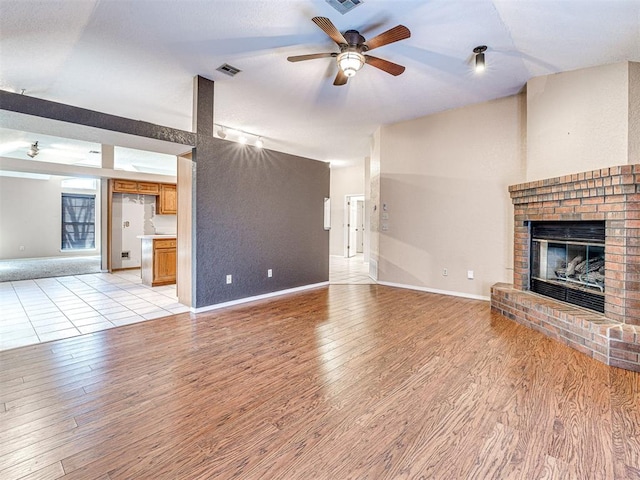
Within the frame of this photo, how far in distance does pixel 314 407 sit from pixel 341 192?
867 cm

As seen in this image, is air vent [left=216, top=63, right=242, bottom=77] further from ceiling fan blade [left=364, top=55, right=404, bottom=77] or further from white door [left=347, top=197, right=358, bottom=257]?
white door [left=347, top=197, right=358, bottom=257]

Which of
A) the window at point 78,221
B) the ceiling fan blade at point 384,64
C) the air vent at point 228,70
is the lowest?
the window at point 78,221

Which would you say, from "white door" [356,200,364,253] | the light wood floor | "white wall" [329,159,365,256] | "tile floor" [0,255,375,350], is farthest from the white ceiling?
"white door" [356,200,364,253]

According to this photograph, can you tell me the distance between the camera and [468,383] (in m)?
2.26

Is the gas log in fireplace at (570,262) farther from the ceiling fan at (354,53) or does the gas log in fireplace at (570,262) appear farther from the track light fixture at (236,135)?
the track light fixture at (236,135)

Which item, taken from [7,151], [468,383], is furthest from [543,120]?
[7,151]

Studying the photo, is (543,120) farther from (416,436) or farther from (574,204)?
(416,436)

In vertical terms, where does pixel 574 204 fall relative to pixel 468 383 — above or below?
above

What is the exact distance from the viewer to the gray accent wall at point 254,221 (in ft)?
13.4

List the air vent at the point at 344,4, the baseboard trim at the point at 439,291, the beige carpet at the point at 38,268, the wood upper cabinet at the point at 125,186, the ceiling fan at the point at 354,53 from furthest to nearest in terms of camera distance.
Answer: the wood upper cabinet at the point at 125,186, the beige carpet at the point at 38,268, the baseboard trim at the point at 439,291, the ceiling fan at the point at 354,53, the air vent at the point at 344,4

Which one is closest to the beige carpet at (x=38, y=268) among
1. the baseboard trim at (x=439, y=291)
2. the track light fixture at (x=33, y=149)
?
the track light fixture at (x=33, y=149)

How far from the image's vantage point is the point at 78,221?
409 inches

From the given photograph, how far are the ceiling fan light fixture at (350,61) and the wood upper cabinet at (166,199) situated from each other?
6.39 meters

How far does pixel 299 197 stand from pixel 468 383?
3.86 metres
